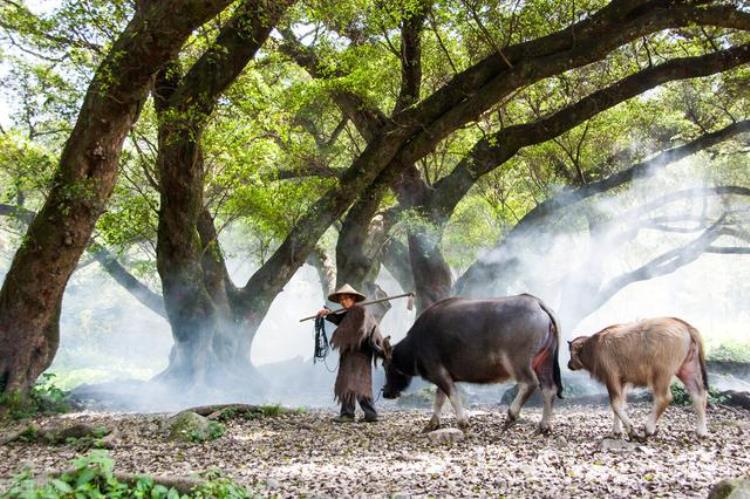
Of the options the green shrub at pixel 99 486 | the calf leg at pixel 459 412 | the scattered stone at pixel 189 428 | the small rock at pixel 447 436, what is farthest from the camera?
the calf leg at pixel 459 412

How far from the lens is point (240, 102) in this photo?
13312 millimetres

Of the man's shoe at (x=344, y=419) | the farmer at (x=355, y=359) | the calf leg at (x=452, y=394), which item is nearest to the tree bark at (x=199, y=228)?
the farmer at (x=355, y=359)

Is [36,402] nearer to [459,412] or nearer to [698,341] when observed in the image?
[459,412]

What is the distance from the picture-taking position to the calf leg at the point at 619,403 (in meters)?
7.53

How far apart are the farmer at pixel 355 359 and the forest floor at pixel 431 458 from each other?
1.51ft

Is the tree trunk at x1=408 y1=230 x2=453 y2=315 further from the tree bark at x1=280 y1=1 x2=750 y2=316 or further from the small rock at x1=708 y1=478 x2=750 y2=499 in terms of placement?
the small rock at x1=708 y1=478 x2=750 y2=499

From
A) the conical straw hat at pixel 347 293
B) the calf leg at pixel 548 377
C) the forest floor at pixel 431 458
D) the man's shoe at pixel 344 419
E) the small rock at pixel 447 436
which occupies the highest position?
the conical straw hat at pixel 347 293

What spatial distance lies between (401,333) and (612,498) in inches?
Result: 1532

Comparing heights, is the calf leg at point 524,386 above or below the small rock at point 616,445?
above

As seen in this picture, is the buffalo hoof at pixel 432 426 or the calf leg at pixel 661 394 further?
the buffalo hoof at pixel 432 426

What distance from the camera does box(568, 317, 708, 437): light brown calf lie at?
297 inches

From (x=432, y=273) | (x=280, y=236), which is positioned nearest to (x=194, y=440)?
(x=280, y=236)

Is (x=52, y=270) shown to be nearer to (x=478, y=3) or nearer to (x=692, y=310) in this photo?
(x=478, y=3)

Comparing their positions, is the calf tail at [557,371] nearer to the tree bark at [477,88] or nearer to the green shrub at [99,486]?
the green shrub at [99,486]
